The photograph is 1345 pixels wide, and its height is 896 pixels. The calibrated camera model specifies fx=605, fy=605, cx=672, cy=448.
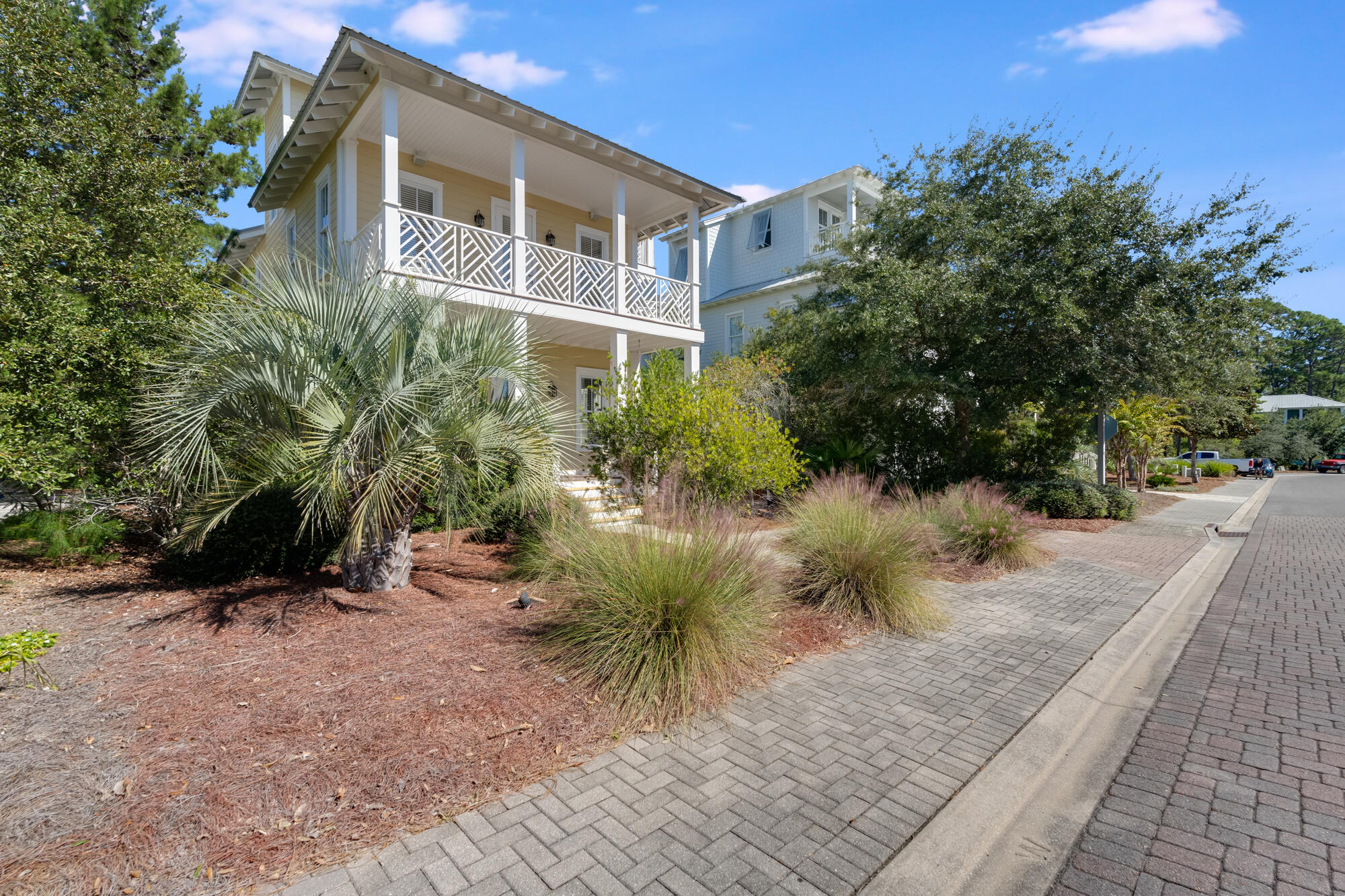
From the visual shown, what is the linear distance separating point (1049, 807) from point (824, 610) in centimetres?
274

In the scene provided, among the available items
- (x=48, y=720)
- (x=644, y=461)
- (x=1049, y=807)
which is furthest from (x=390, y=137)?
(x=1049, y=807)

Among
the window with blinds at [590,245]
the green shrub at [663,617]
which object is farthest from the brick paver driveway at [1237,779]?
the window with blinds at [590,245]

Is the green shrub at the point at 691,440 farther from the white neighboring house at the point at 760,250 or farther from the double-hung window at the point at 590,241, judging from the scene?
the white neighboring house at the point at 760,250

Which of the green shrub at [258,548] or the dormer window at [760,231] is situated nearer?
the green shrub at [258,548]

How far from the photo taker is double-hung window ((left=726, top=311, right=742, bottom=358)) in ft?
72.6

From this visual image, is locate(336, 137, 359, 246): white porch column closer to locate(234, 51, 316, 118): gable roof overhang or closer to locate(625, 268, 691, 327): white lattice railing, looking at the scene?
locate(625, 268, 691, 327): white lattice railing

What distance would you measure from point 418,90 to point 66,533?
308 inches

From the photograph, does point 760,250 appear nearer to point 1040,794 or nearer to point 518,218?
point 518,218

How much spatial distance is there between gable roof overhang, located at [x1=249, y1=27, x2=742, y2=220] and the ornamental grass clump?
29.2 ft

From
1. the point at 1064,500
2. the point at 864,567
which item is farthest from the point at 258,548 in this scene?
the point at 1064,500

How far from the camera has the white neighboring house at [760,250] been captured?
68.2 feet

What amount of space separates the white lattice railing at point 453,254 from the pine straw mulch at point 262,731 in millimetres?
6061

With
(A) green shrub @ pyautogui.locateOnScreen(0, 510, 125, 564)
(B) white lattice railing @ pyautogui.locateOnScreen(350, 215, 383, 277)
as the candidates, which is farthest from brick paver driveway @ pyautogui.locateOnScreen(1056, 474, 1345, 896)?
(B) white lattice railing @ pyautogui.locateOnScreen(350, 215, 383, 277)

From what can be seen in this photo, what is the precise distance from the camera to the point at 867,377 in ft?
43.2
